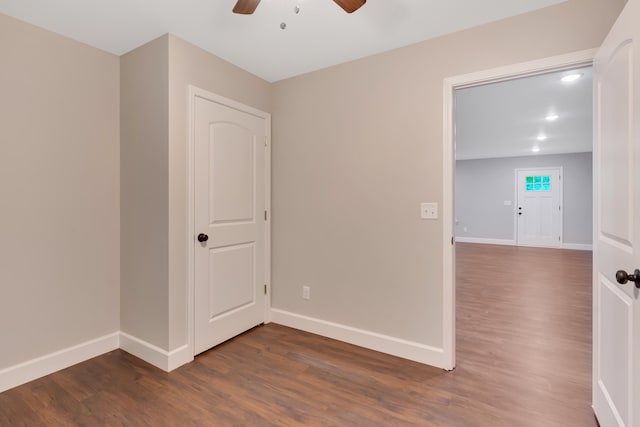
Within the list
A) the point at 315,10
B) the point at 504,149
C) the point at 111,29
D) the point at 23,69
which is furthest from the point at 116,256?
the point at 504,149

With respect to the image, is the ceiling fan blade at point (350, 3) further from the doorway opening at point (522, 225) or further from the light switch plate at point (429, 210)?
the light switch plate at point (429, 210)

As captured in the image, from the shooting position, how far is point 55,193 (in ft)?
7.22

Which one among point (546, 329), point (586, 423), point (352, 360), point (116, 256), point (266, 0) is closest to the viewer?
point (586, 423)

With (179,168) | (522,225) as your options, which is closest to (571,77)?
(179,168)

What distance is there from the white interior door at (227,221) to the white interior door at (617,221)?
2445 mm

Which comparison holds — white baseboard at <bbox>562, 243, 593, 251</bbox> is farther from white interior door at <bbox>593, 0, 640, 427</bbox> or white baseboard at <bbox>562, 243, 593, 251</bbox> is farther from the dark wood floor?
white interior door at <bbox>593, 0, 640, 427</bbox>

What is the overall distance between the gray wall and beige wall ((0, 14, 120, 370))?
9061mm

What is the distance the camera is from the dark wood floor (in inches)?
68.5

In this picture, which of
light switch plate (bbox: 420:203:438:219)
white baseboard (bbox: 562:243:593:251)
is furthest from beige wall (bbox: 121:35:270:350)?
white baseboard (bbox: 562:243:593:251)

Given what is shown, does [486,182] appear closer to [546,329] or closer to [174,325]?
[546,329]

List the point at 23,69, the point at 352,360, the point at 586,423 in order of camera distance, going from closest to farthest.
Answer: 1. the point at 586,423
2. the point at 23,69
3. the point at 352,360

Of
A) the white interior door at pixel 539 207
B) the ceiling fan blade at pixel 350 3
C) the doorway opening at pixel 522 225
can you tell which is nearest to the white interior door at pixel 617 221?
the doorway opening at pixel 522 225

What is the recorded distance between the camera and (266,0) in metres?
1.86

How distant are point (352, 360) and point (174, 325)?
4.39ft
